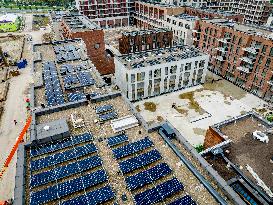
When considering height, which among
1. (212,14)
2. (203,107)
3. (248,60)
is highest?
(212,14)

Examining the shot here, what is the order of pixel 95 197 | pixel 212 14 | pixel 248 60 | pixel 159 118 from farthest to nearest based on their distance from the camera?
pixel 212 14, pixel 248 60, pixel 159 118, pixel 95 197

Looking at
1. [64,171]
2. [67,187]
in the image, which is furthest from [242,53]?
[67,187]

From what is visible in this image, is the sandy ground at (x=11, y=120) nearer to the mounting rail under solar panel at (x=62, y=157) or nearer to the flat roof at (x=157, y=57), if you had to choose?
Result: the mounting rail under solar panel at (x=62, y=157)

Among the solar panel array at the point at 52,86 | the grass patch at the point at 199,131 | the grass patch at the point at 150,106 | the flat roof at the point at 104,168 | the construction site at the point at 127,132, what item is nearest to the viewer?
the flat roof at the point at 104,168

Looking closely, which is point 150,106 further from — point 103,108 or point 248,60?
point 248,60

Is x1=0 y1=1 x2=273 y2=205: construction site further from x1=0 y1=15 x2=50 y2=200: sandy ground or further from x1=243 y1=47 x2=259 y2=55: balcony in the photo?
x1=243 y1=47 x2=259 y2=55: balcony

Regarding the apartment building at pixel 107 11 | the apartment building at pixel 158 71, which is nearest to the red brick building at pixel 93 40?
the apartment building at pixel 158 71

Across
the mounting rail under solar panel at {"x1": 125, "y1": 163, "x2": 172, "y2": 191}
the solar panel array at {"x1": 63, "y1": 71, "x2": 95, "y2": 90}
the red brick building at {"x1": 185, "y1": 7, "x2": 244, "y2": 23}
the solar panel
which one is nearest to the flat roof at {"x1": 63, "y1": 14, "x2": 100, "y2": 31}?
the solar panel array at {"x1": 63, "y1": 71, "x2": 95, "y2": 90}
